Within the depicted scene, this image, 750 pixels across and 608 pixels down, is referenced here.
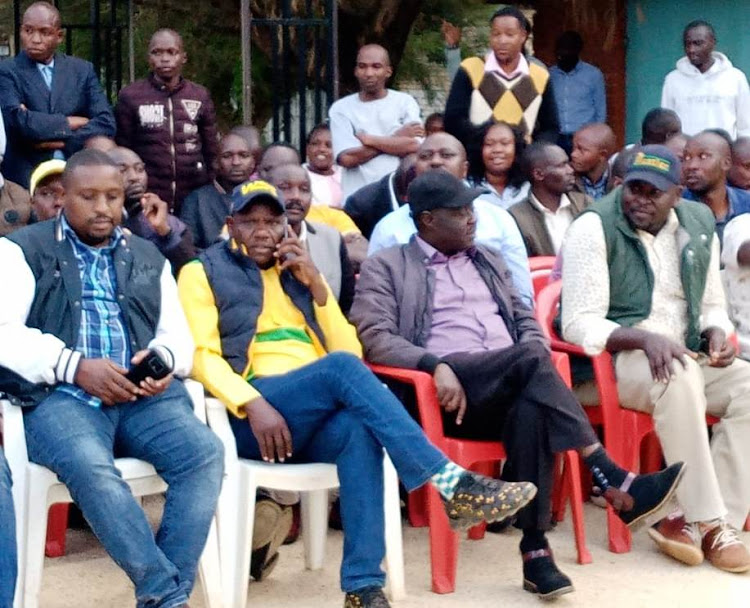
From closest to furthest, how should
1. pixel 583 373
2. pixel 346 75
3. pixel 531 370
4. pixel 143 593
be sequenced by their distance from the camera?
pixel 143 593 → pixel 531 370 → pixel 583 373 → pixel 346 75

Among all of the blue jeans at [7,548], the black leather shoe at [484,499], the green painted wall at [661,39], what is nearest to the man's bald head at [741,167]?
the black leather shoe at [484,499]

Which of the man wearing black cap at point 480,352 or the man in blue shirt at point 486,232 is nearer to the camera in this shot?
the man wearing black cap at point 480,352

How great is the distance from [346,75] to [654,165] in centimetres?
474

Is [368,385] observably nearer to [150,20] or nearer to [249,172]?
[249,172]

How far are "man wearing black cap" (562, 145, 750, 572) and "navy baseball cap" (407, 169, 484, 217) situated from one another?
1.82 feet

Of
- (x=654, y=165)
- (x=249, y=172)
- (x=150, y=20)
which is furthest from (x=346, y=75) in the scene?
(x=654, y=165)

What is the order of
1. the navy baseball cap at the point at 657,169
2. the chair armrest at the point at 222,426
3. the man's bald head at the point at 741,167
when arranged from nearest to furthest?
the chair armrest at the point at 222,426
the navy baseball cap at the point at 657,169
the man's bald head at the point at 741,167

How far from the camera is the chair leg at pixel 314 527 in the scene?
17.7 feet

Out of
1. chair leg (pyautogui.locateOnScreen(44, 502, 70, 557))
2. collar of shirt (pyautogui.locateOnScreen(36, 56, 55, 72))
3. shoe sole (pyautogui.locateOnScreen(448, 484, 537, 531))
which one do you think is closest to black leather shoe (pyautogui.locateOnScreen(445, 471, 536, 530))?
shoe sole (pyautogui.locateOnScreen(448, 484, 537, 531))

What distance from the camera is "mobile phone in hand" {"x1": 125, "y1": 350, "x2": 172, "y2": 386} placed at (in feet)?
15.5

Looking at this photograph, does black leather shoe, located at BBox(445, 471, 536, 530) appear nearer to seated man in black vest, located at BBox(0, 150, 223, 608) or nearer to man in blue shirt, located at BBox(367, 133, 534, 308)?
seated man in black vest, located at BBox(0, 150, 223, 608)

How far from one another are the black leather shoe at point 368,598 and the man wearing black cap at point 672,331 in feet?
4.44

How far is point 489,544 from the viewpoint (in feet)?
18.8

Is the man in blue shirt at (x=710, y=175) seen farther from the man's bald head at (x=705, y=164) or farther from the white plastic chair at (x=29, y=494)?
the white plastic chair at (x=29, y=494)
